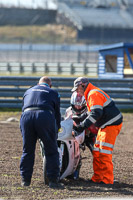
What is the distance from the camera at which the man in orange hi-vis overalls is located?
6172mm

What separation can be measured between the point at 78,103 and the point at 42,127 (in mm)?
1232

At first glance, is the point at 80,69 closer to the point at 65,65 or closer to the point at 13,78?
the point at 65,65

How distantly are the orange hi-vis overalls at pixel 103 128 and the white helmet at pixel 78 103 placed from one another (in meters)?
0.38

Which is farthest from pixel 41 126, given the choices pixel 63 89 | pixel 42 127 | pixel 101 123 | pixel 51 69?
pixel 51 69

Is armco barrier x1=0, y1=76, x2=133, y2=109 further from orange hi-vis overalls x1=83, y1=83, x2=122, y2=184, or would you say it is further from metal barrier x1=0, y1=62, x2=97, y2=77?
metal barrier x1=0, y1=62, x2=97, y2=77

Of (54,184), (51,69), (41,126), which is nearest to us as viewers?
(41,126)

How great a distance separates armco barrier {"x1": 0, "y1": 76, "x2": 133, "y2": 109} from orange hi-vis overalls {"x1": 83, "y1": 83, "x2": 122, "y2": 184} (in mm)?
8001

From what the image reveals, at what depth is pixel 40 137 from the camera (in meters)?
5.70

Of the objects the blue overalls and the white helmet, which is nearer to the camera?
the blue overalls

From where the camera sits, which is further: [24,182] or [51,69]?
[51,69]

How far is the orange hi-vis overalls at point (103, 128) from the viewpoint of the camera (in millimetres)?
6188

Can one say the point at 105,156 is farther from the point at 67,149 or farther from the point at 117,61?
the point at 117,61

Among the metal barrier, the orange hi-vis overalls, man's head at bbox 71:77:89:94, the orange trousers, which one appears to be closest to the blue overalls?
man's head at bbox 71:77:89:94

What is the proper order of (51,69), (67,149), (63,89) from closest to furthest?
(67,149) < (63,89) < (51,69)
